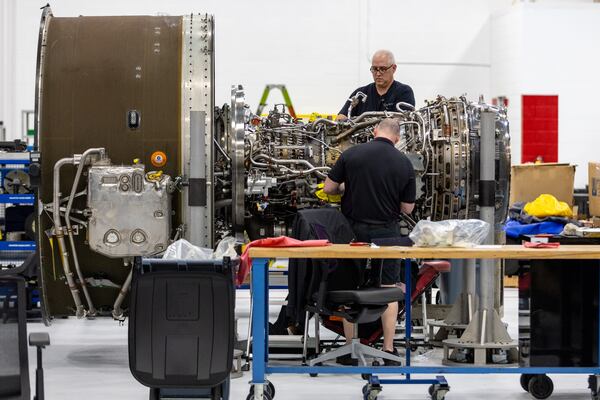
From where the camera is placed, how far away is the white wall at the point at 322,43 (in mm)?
13930

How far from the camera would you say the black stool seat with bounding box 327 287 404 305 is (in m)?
5.48

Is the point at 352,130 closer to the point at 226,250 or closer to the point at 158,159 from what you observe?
the point at 158,159

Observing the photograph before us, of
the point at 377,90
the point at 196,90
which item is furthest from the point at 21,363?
the point at 377,90

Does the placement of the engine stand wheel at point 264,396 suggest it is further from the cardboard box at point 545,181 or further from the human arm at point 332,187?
the cardboard box at point 545,181

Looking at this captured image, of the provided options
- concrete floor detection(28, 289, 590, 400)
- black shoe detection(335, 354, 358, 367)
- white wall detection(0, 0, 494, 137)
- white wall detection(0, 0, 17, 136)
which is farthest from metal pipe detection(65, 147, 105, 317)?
white wall detection(0, 0, 17, 136)

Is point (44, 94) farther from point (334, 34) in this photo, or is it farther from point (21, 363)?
point (334, 34)

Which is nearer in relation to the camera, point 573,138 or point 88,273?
point 88,273

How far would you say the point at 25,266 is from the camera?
11.8ft

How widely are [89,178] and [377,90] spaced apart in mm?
2470

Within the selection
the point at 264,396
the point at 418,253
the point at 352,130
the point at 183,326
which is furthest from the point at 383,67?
the point at 183,326

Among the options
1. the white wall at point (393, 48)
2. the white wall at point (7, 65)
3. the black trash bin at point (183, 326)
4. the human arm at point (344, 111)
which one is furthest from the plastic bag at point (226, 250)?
the white wall at point (7, 65)

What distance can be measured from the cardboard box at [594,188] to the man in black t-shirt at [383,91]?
4.57 meters

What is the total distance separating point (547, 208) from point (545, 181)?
44.1 inches

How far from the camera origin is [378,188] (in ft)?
20.2
